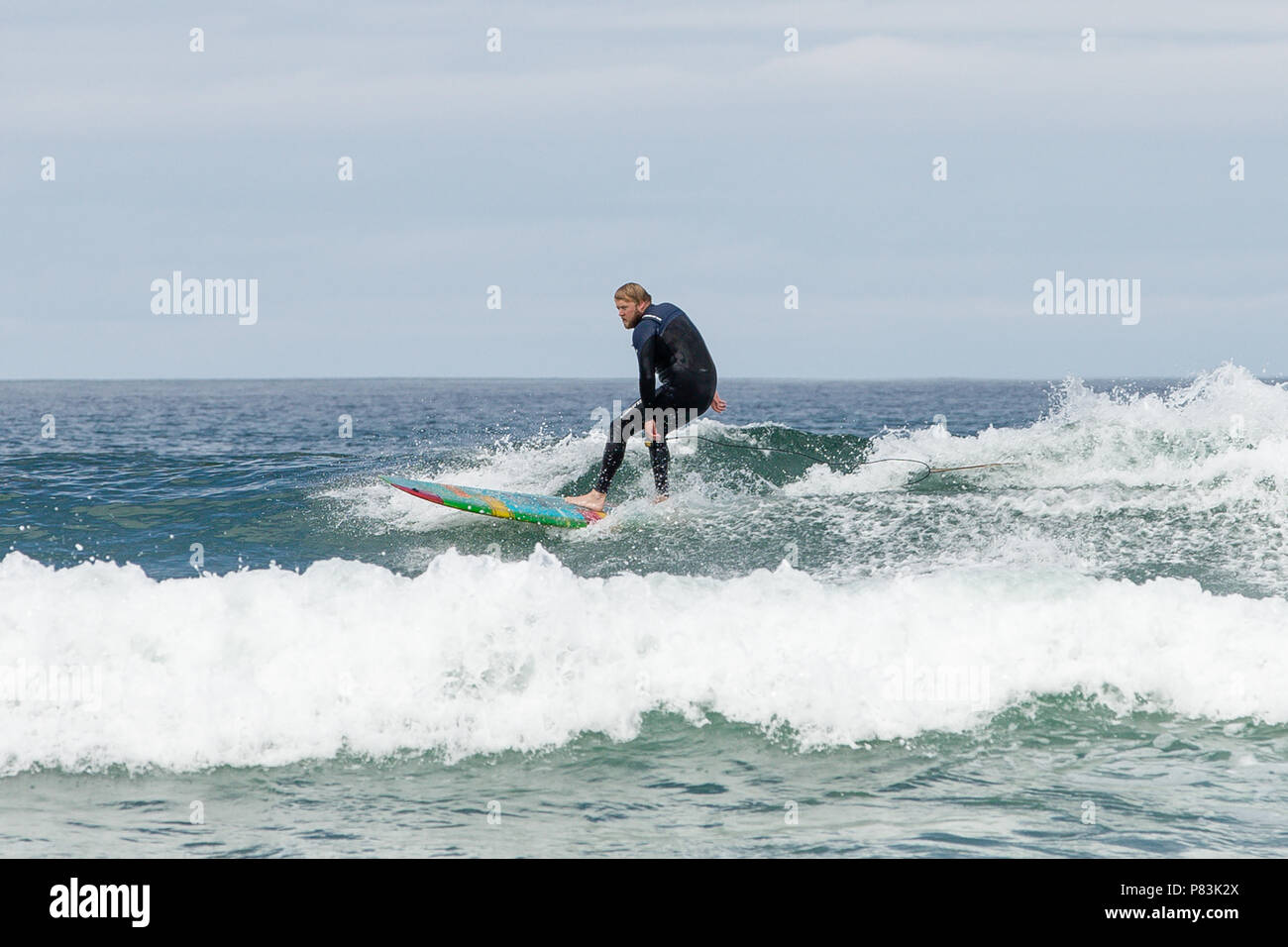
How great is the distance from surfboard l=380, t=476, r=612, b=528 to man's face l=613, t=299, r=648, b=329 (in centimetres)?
190

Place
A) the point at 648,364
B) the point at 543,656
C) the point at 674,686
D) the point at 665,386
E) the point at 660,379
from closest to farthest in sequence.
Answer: the point at 674,686 < the point at 543,656 < the point at 648,364 < the point at 665,386 < the point at 660,379

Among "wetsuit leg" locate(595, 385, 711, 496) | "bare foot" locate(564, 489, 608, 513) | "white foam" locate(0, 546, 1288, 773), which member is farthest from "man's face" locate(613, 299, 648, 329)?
"white foam" locate(0, 546, 1288, 773)

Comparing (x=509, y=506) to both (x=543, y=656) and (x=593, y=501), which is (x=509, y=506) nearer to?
(x=593, y=501)

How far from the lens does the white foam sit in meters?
6.44

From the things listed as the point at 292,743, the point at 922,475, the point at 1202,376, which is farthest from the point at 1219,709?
the point at 1202,376

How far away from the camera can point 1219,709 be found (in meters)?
6.60

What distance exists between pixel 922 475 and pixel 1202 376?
4.35 meters

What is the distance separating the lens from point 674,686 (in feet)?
22.6

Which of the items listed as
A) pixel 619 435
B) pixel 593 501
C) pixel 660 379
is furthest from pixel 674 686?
pixel 660 379

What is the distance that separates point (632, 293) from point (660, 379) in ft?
3.08

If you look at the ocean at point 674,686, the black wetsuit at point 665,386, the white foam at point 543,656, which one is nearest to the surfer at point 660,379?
the black wetsuit at point 665,386

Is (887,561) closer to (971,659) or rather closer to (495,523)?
(971,659)
